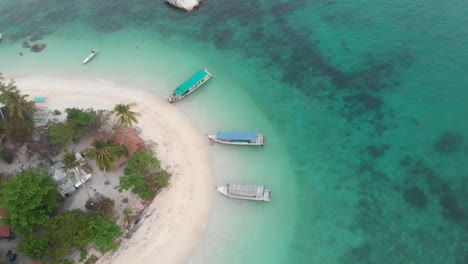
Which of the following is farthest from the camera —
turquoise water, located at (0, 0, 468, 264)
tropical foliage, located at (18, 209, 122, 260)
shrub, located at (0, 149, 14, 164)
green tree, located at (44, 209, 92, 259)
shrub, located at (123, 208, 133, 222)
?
shrub, located at (0, 149, 14, 164)

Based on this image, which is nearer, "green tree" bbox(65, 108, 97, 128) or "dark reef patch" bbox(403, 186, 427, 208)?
"dark reef patch" bbox(403, 186, 427, 208)

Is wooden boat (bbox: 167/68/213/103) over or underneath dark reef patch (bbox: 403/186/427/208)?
over

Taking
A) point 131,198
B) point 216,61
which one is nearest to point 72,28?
point 216,61

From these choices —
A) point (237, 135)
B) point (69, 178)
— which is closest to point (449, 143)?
point (237, 135)

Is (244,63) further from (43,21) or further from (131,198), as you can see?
(43,21)

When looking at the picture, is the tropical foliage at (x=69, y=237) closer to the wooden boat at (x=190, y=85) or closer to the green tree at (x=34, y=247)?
the green tree at (x=34, y=247)

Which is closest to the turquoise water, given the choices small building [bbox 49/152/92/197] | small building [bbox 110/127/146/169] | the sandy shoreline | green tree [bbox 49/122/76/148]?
the sandy shoreline

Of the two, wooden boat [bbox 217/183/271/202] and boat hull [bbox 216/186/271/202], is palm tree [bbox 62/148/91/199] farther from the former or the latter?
wooden boat [bbox 217/183/271/202]
